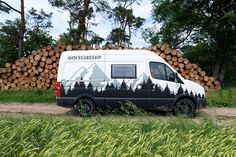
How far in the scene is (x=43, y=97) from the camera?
57.4ft

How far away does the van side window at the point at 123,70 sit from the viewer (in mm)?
13914

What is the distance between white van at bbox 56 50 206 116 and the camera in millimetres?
13867

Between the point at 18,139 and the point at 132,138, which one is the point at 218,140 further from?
the point at 18,139

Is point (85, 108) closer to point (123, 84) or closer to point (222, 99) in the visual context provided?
point (123, 84)

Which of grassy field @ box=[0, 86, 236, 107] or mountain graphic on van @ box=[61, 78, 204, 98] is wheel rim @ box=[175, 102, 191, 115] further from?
grassy field @ box=[0, 86, 236, 107]

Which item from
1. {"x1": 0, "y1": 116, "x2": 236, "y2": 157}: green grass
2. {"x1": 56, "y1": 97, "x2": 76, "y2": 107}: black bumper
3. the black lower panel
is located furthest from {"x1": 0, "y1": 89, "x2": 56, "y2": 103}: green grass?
{"x1": 0, "y1": 116, "x2": 236, "y2": 157}: green grass

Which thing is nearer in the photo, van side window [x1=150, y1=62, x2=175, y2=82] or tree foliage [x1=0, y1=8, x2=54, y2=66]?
van side window [x1=150, y1=62, x2=175, y2=82]

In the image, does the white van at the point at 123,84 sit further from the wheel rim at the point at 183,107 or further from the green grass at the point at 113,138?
the green grass at the point at 113,138

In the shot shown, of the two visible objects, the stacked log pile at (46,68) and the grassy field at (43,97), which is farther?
the stacked log pile at (46,68)

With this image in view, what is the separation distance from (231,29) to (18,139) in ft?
69.9

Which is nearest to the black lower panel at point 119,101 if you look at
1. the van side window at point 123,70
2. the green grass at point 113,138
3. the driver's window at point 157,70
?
the van side window at point 123,70

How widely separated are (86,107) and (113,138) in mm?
8384

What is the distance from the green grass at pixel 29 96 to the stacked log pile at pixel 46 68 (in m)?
0.74

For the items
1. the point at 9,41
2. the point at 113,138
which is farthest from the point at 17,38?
the point at 113,138
